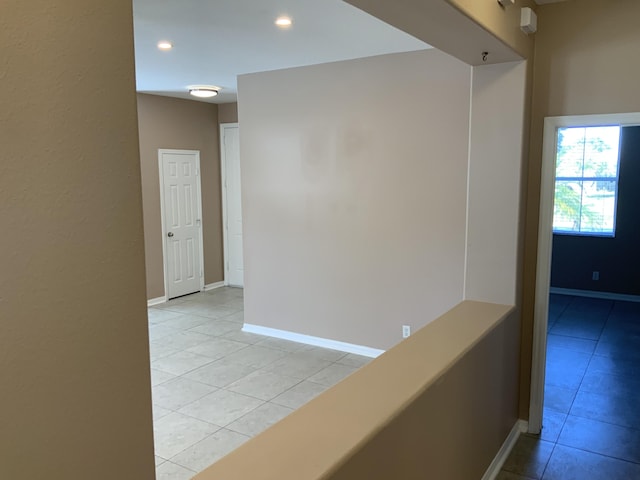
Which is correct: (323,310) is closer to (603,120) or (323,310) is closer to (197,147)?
(603,120)

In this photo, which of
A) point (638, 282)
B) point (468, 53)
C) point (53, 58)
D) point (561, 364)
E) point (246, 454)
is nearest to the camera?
point (53, 58)

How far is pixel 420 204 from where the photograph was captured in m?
4.21

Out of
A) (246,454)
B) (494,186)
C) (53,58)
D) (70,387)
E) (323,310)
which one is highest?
(53,58)

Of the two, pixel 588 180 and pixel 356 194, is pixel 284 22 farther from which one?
pixel 588 180

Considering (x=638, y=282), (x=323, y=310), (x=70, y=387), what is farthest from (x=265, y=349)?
(x=638, y=282)

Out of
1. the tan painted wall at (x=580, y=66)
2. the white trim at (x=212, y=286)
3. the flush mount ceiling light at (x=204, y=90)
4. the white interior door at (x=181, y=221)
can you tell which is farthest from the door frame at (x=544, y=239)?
the white trim at (x=212, y=286)

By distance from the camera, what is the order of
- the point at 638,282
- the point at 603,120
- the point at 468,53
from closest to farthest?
the point at 468,53
the point at 603,120
the point at 638,282

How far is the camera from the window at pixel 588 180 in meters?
6.46

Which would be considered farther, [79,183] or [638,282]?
[638,282]

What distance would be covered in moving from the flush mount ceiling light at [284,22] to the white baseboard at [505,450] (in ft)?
9.85

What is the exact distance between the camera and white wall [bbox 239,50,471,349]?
4090 millimetres

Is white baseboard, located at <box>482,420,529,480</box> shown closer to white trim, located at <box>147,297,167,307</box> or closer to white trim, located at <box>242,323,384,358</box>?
white trim, located at <box>242,323,384,358</box>

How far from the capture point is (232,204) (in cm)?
746

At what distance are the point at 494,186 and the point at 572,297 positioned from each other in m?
4.59
